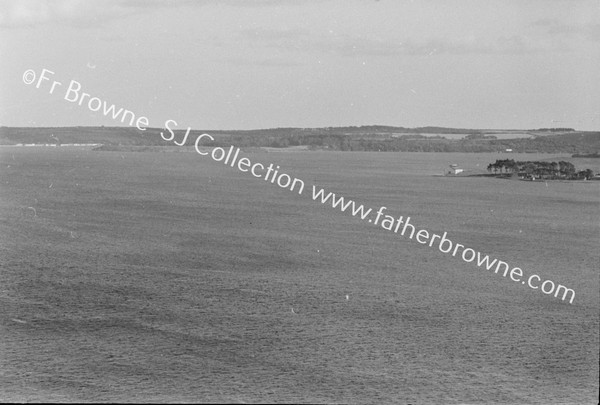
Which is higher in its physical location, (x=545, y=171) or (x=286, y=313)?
(x=545, y=171)

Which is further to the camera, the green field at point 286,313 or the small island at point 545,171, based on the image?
the small island at point 545,171

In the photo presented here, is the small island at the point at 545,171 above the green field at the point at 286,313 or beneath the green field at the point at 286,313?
above

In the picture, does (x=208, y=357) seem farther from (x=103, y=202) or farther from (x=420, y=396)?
(x=103, y=202)

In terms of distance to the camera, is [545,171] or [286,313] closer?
[286,313]

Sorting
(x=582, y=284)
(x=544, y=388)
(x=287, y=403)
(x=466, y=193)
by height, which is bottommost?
(x=287, y=403)

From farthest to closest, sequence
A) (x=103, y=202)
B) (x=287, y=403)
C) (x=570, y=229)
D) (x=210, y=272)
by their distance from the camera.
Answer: (x=103, y=202), (x=570, y=229), (x=210, y=272), (x=287, y=403)

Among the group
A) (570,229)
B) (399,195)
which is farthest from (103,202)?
(570,229)
